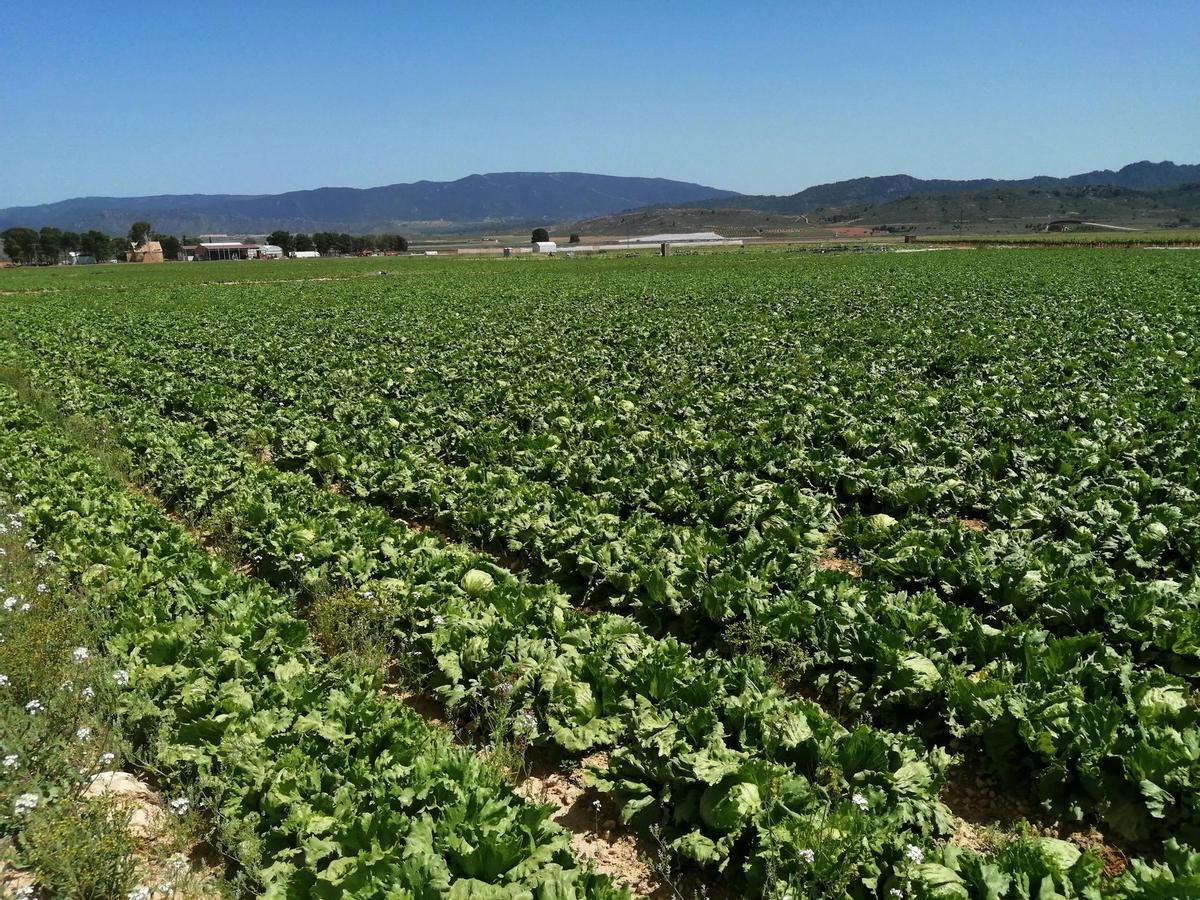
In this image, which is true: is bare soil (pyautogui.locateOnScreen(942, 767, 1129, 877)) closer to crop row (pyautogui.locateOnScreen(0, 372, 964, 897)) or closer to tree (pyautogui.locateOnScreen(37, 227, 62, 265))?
crop row (pyautogui.locateOnScreen(0, 372, 964, 897))

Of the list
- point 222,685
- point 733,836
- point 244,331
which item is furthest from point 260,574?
point 244,331

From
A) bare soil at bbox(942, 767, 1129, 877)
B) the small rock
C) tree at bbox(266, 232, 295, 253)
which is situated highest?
tree at bbox(266, 232, 295, 253)

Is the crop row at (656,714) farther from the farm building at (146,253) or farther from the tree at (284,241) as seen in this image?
the tree at (284,241)

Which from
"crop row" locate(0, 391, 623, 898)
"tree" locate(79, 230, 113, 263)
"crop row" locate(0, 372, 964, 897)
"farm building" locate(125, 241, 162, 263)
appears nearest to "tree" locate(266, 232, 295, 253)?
"farm building" locate(125, 241, 162, 263)

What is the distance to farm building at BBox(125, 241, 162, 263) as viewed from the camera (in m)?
142

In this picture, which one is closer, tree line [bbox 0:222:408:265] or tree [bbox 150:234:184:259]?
tree line [bbox 0:222:408:265]

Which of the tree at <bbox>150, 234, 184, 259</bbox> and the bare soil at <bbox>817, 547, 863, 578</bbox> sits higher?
the tree at <bbox>150, 234, 184, 259</bbox>

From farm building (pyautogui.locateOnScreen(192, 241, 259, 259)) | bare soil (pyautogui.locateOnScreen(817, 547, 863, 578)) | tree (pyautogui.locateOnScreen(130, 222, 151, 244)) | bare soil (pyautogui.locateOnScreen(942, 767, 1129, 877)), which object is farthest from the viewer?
farm building (pyautogui.locateOnScreen(192, 241, 259, 259))

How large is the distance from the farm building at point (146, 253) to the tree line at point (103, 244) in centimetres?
420

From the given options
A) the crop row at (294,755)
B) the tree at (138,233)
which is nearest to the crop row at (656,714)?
the crop row at (294,755)

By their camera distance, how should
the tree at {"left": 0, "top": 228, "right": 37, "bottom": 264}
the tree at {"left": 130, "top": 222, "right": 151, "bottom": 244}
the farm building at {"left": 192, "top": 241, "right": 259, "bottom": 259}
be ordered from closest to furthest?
the tree at {"left": 0, "top": 228, "right": 37, "bottom": 264}
the tree at {"left": 130, "top": 222, "right": 151, "bottom": 244}
the farm building at {"left": 192, "top": 241, "right": 259, "bottom": 259}

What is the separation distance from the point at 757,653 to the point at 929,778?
201 cm

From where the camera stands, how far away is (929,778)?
458 centimetres

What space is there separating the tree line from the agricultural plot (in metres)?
153
